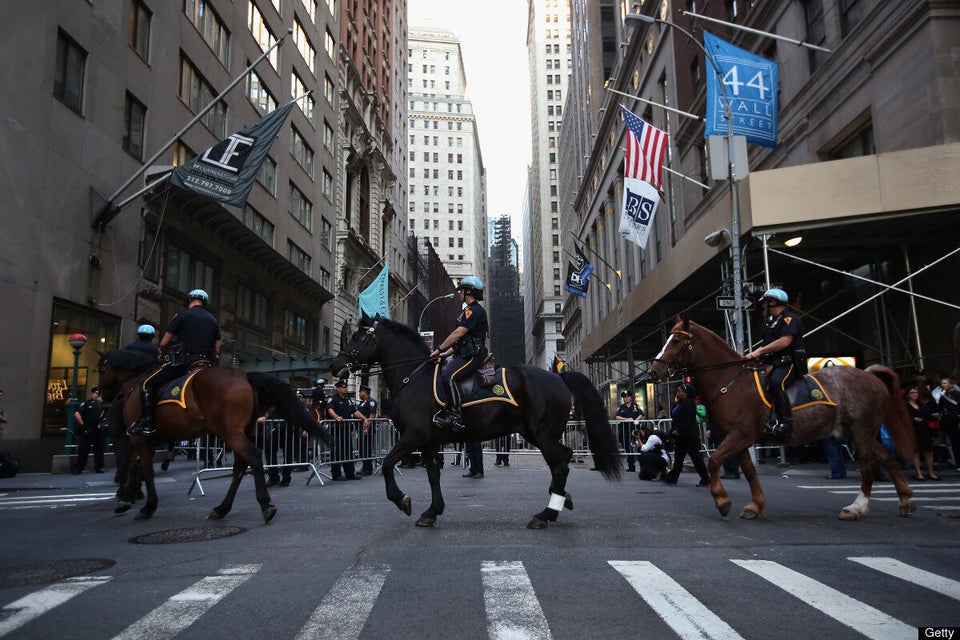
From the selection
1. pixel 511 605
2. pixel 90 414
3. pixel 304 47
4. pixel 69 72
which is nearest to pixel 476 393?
pixel 511 605

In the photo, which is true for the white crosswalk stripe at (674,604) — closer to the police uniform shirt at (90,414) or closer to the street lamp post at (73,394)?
the police uniform shirt at (90,414)

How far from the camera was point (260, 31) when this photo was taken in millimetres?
35938

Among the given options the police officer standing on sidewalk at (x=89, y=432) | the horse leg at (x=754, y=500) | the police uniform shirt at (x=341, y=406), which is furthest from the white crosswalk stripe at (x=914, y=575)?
the police officer standing on sidewalk at (x=89, y=432)

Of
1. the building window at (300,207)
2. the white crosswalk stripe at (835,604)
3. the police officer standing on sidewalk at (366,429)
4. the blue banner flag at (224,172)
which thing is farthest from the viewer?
the building window at (300,207)

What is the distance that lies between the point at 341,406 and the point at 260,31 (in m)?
26.8

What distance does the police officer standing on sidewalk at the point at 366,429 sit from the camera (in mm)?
17359

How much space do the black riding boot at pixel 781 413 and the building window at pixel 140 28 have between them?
75.0 feet

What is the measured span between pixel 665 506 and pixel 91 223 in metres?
18.0

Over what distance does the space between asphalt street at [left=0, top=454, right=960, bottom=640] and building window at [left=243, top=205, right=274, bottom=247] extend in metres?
24.1

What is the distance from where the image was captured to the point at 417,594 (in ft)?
15.8

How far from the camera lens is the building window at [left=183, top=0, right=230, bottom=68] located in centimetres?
2769

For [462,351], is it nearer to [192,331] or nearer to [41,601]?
[192,331]

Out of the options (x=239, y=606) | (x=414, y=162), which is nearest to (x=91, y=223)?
(x=239, y=606)

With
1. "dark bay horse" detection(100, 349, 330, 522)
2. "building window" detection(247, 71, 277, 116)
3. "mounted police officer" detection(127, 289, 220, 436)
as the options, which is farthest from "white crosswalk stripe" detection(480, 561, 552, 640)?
"building window" detection(247, 71, 277, 116)
